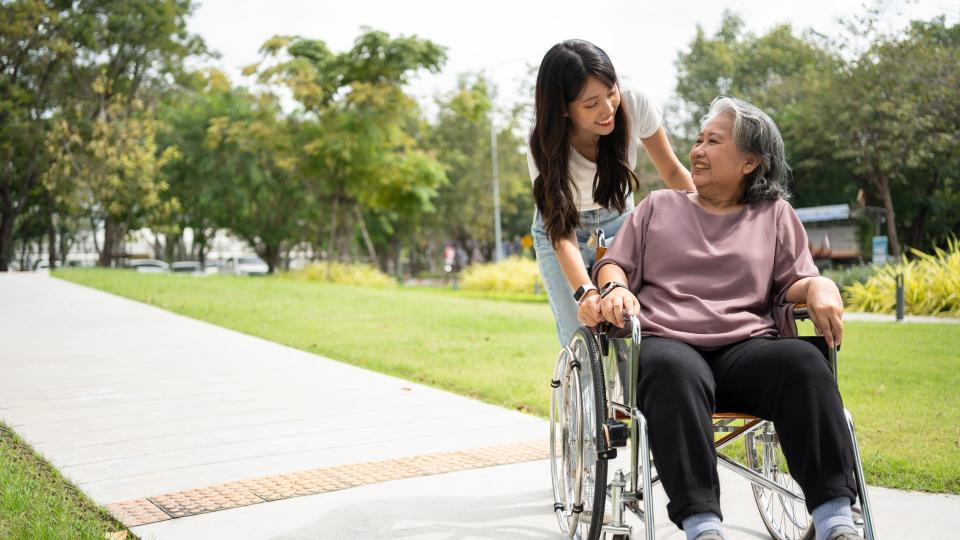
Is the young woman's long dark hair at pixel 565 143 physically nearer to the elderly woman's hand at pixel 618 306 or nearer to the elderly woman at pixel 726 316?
the elderly woman at pixel 726 316

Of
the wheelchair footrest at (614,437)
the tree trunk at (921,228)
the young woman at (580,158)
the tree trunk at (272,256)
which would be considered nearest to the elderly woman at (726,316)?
the wheelchair footrest at (614,437)

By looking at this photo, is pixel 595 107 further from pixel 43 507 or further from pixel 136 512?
pixel 43 507

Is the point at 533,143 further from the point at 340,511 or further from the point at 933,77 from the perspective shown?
the point at 933,77

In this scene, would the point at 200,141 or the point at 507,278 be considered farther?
the point at 200,141

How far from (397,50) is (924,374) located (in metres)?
16.4

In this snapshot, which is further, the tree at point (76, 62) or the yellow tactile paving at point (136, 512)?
the tree at point (76, 62)

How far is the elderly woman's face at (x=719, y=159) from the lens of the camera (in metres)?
2.79

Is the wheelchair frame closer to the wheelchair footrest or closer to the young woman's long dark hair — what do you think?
the wheelchair footrest

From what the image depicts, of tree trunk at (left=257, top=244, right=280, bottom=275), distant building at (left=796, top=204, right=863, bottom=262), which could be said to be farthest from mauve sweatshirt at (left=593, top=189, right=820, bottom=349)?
tree trunk at (left=257, top=244, right=280, bottom=275)

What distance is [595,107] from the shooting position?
9.93 ft

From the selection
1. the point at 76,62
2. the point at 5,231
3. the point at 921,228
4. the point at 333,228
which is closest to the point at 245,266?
the point at 5,231

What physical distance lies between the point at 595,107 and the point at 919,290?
10531 millimetres

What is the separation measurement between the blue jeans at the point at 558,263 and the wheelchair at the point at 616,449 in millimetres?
227

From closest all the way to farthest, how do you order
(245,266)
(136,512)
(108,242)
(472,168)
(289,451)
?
(136,512) → (289,451) → (108,242) → (472,168) → (245,266)
